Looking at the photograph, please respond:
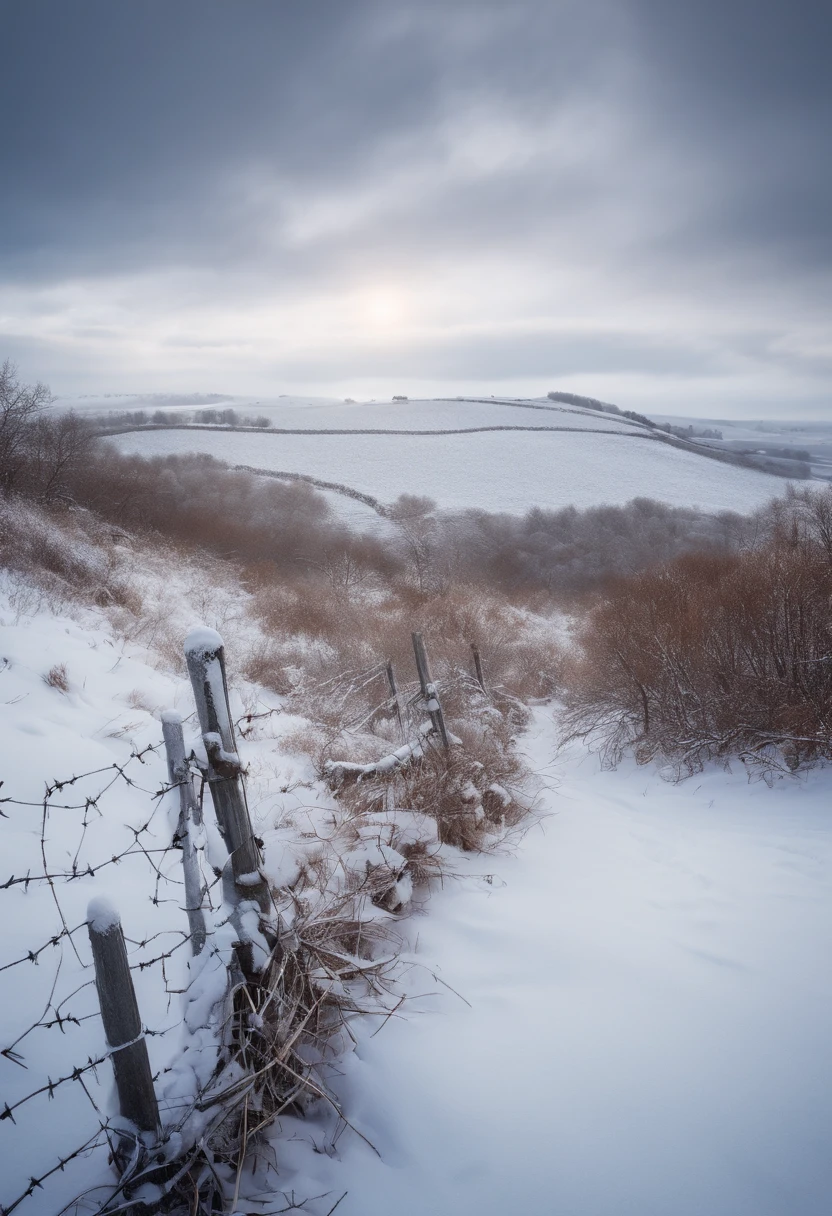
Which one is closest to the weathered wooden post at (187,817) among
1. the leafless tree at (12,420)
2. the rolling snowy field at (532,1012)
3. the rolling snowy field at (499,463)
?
the rolling snowy field at (532,1012)

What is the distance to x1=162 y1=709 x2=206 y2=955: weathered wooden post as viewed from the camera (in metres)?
2.83

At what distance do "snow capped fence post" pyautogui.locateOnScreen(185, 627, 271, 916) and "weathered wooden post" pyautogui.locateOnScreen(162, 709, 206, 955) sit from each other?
0.44 meters

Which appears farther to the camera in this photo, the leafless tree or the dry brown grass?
the leafless tree

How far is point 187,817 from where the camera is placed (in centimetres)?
291

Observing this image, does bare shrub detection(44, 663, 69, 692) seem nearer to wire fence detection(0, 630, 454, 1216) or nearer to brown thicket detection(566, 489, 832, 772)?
wire fence detection(0, 630, 454, 1216)

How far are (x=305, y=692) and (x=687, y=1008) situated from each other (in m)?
11.3

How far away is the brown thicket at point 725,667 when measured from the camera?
30.3ft

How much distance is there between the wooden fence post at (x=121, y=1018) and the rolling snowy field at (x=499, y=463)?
3532 centimetres

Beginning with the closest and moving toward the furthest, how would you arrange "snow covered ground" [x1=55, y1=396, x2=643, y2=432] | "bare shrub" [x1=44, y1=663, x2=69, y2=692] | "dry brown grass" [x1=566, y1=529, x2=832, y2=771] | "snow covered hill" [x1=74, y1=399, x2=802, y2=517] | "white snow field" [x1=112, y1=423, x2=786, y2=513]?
"bare shrub" [x1=44, y1=663, x2=69, y2=692], "dry brown grass" [x1=566, y1=529, x2=832, y2=771], "white snow field" [x1=112, y1=423, x2=786, y2=513], "snow covered hill" [x1=74, y1=399, x2=802, y2=517], "snow covered ground" [x1=55, y1=396, x2=643, y2=432]

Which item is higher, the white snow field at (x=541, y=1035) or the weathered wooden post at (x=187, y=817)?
the weathered wooden post at (x=187, y=817)

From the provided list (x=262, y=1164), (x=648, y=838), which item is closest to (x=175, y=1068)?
(x=262, y=1164)

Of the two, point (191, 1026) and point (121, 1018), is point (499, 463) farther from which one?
point (121, 1018)

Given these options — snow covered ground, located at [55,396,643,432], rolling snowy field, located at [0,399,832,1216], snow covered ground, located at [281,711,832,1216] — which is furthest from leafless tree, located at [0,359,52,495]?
snow covered ground, located at [55,396,643,432]

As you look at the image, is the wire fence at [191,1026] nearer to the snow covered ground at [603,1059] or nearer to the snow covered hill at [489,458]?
the snow covered ground at [603,1059]
